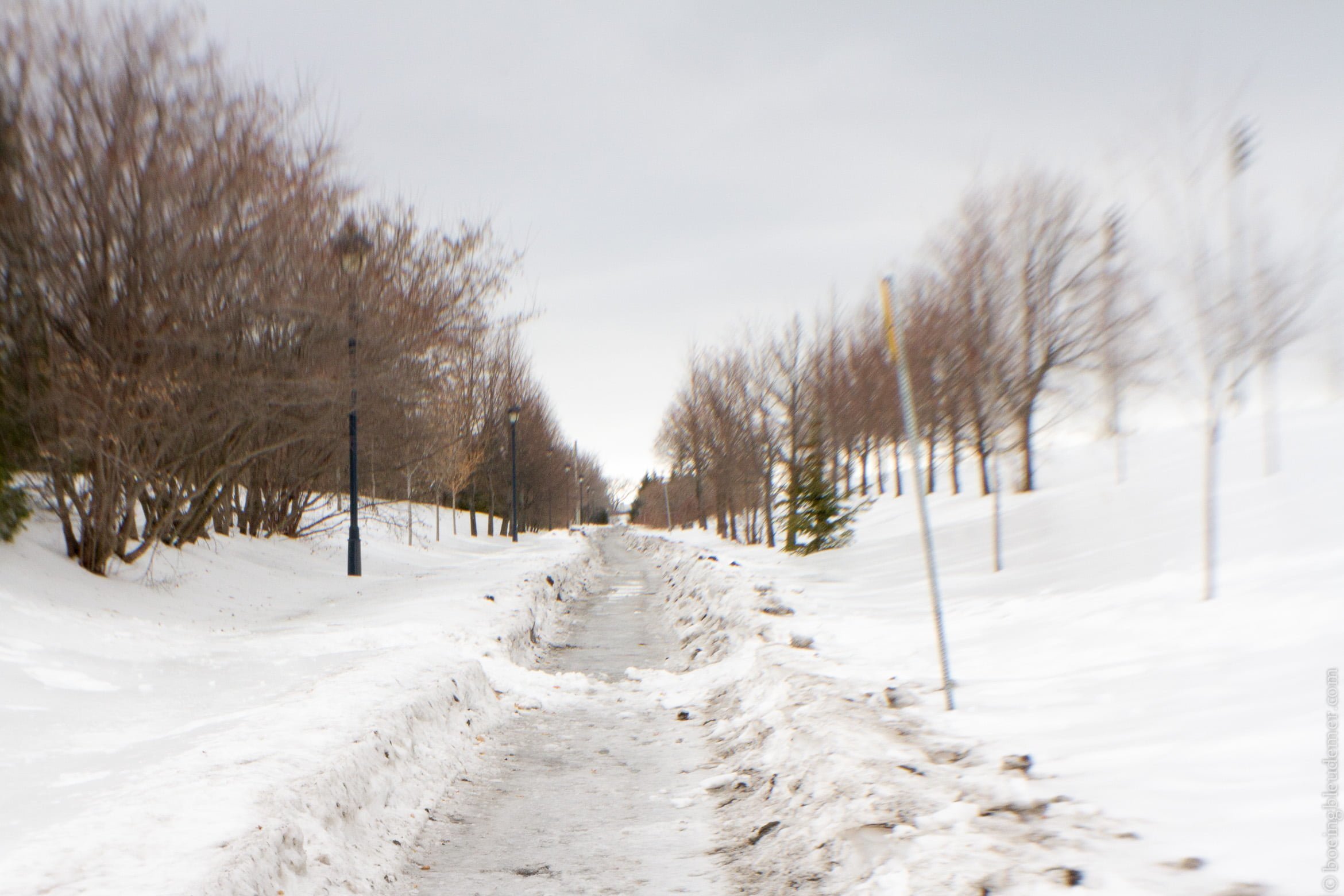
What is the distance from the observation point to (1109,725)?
6020 millimetres

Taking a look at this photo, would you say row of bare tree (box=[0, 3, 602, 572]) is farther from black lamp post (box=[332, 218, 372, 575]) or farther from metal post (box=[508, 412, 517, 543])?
metal post (box=[508, 412, 517, 543])

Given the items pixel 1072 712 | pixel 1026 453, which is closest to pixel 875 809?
pixel 1072 712

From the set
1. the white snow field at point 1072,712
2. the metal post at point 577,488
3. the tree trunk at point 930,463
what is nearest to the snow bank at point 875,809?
the white snow field at point 1072,712

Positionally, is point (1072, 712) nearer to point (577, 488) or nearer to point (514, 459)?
point (514, 459)

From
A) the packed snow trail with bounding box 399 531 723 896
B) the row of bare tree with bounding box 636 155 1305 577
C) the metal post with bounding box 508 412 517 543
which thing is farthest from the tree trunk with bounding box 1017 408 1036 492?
the metal post with bounding box 508 412 517 543

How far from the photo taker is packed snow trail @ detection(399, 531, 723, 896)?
15.8 feet

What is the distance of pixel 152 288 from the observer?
12.4 meters

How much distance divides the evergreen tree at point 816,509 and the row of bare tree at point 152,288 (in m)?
11.9

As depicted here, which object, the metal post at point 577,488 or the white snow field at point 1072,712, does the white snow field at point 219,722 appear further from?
the metal post at point 577,488

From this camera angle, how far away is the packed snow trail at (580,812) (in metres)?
4.82

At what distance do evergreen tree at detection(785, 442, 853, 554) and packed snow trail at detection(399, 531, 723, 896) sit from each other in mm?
15225

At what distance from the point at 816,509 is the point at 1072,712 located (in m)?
18.0

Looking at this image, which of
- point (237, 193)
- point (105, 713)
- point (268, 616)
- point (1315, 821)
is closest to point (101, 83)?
point (237, 193)

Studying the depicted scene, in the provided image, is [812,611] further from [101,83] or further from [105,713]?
[101,83]
